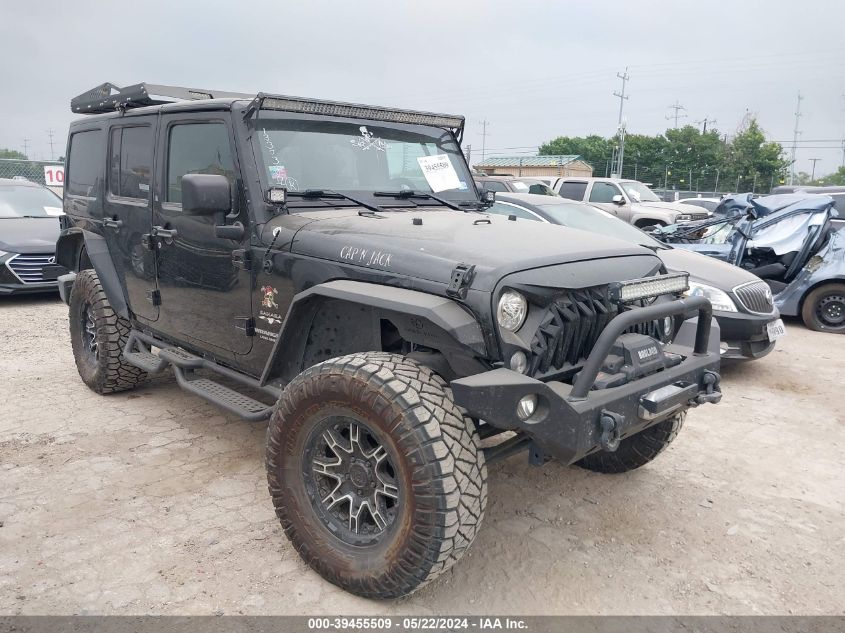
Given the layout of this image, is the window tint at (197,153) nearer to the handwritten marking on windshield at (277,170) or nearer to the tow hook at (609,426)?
the handwritten marking on windshield at (277,170)

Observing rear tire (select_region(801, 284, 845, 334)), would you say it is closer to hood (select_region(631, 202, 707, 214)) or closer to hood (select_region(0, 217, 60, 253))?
hood (select_region(631, 202, 707, 214))

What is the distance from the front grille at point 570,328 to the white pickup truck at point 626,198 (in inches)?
470

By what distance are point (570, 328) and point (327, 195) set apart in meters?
1.61

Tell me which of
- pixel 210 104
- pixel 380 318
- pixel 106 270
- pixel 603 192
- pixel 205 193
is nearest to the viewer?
pixel 380 318

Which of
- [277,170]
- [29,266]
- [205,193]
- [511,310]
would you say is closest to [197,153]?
[277,170]

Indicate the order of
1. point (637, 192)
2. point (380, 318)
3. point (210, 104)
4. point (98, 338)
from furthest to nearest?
point (637, 192) < point (98, 338) < point (210, 104) < point (380, 318)

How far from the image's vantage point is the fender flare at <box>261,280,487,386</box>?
2.54 meters

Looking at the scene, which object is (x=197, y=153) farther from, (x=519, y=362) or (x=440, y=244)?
(x=519, y=362)

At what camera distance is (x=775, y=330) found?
246 inches

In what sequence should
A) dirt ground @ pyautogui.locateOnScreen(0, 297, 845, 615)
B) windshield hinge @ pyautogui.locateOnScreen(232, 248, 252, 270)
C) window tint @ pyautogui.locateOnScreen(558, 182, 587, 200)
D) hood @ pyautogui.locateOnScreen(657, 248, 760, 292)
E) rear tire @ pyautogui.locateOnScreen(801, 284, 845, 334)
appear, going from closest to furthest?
dirt ground @ pyautogui.locateOnScreen(0, 297, 845, 615) → windshield hinge @ pyautogui.locateOnScreen(232, 248, 252, 270) → hood @ pyautogui.locateOnScreen(657, 248, 760, 292) → rear tire @ pyautogui.locateOnScreen(801, 284, 845, 334) → window tint @ pyautogui.locateOnScreen(558, 182, 587, 200)

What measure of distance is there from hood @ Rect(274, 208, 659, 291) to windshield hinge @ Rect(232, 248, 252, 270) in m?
0.21

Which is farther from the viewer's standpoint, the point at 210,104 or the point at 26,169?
the point at 26,169

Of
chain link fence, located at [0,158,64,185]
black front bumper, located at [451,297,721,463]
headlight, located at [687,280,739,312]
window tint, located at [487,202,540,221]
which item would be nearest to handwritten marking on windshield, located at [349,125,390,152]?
black front bumper, located at [451,297,721,463]

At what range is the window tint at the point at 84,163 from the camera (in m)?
5.05
